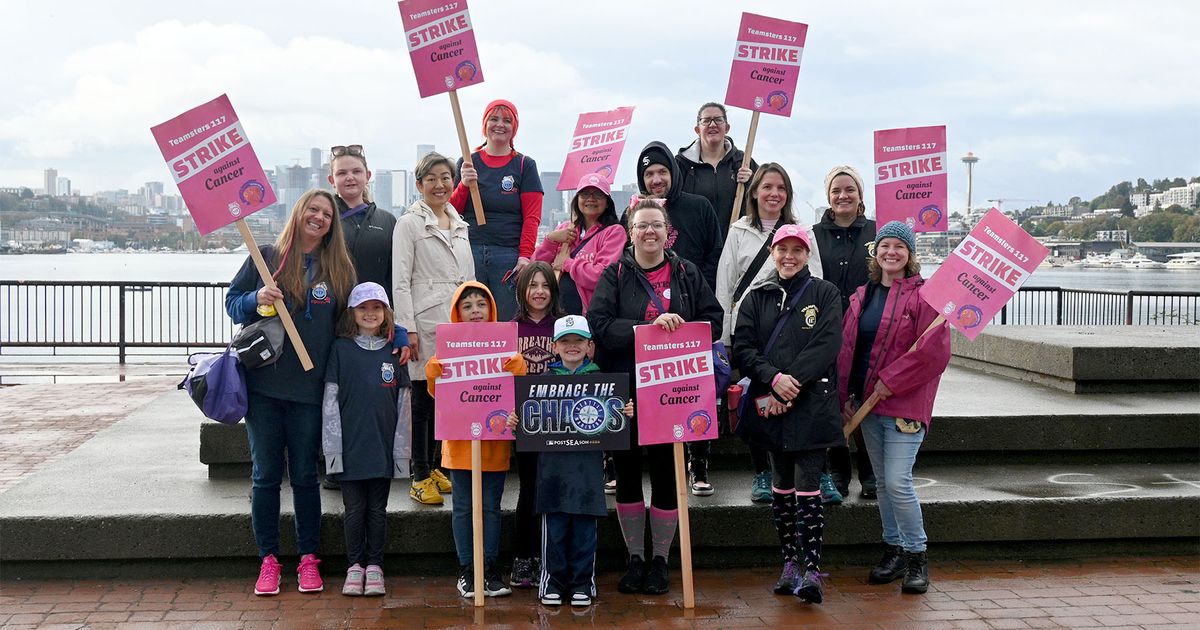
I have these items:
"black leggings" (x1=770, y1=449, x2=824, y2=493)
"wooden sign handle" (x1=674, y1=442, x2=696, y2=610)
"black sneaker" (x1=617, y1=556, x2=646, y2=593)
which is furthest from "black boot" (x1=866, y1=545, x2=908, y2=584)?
"black sneaker" (x1=617, y1=556, x2=646, y2=593)

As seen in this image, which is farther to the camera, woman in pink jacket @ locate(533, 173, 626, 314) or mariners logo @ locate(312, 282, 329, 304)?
woman in pink jacket @ locate(533, 173, 626, 314)

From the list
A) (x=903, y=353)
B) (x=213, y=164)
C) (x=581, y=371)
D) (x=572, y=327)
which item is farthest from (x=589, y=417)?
(x=213, y=164)

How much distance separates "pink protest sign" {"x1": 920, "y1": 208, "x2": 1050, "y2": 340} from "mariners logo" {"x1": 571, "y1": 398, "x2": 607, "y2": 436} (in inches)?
72.8

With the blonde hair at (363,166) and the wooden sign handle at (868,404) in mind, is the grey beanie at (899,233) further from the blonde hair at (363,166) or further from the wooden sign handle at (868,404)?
the blonde hair at (363,166)

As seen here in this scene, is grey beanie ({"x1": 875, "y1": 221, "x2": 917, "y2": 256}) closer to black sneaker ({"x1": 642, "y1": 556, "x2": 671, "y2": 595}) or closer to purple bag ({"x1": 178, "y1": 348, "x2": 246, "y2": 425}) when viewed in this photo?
black sneaker ({"x1": 642, "y1": 556, "x2": 671, "y2": 595})

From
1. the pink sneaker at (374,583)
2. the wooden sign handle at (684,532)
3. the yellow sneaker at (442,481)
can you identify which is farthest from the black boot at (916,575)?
the pink sneaker at (374,583)

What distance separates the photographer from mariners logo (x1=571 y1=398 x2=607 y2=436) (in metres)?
5.39

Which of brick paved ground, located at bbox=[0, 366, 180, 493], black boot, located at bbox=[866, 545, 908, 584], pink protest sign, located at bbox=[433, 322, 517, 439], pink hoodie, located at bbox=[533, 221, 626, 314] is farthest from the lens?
brick paved ground, located at bbox=[0, 366, 180, 493]

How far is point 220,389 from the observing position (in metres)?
5.25

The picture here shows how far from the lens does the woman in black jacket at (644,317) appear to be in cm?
556

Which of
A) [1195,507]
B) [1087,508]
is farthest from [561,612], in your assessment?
[1195,507]

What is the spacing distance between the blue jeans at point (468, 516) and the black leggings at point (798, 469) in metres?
1.47

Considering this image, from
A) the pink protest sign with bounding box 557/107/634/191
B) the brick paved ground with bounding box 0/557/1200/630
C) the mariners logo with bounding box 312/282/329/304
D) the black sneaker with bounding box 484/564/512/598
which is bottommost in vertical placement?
the brick paved ground with bounding box 0/557/1200/630

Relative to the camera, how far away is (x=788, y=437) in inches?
215
